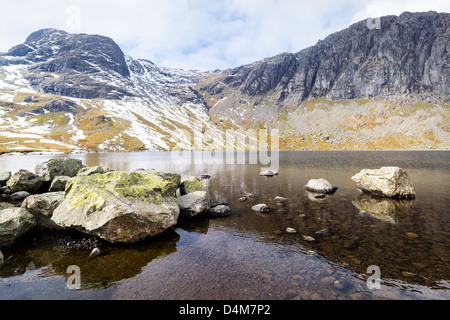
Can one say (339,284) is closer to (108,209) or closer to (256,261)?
(256,261)

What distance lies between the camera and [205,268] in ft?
40.3

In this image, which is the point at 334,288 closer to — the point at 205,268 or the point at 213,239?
the point at 205,268

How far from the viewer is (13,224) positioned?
49.6ft

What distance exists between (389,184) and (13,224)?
39351 mm

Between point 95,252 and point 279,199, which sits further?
point 279,199

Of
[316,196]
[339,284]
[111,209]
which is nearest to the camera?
[339,284]

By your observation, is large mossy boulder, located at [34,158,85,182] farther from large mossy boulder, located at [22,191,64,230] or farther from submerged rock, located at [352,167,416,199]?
submerged rock, located at [352,167,416,199]

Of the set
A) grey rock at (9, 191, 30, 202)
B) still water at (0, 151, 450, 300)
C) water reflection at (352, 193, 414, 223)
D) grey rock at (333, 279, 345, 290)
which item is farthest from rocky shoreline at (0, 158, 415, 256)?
grey rock at (9, 191, 30, 202)

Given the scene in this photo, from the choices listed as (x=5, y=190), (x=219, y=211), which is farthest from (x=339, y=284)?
(x=5, y=190)

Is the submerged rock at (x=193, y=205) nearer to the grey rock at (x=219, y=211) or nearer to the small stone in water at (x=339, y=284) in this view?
the grey rock at (x=219, y=211)

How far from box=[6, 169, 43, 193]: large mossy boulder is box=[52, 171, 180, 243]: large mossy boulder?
2202cm

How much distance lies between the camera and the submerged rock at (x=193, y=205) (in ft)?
68.9
